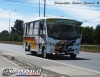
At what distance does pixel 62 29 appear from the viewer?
80.7ft

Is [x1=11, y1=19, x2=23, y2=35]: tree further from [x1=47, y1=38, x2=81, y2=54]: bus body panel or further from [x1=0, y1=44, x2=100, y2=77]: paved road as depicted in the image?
[x1=0, y1=44, x2=100, y2=77]: paved road

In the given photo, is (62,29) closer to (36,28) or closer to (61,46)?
(61,46)

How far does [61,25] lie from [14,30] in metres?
160

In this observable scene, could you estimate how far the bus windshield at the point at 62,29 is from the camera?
960 inches

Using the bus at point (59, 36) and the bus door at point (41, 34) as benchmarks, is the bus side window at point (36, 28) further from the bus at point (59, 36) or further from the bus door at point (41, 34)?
the bus at point (59, 36)

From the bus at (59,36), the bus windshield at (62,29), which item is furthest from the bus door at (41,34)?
the bus windshield at (62,29)

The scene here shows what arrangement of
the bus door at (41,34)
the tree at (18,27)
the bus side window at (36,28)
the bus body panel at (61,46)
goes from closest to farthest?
the bus body panel at (61,46) → the bus door at (41,34) → the bus side window at (36,28) → the tree at (18,27)

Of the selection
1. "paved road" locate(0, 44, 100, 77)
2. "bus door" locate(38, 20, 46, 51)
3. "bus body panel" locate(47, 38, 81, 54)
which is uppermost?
"bus door" locate(38, 20, 46, 51)

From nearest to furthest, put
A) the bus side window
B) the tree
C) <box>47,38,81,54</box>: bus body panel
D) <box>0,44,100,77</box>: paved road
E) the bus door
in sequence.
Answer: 1. <box>0,44,100,77</box>: paved road
2. <box>47,38,81,54</box>: bus body panel
3. the bus door
4. the bus side window
5. the tree

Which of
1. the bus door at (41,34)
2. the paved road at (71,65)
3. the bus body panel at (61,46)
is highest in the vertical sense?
the bus door at (41,34)

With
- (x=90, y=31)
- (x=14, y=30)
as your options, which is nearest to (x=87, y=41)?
(x=90, y=31)

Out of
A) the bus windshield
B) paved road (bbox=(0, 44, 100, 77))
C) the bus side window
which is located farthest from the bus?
the bus side window

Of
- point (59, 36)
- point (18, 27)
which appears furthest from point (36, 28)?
point (18, 27)

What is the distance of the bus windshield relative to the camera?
24.4 m
